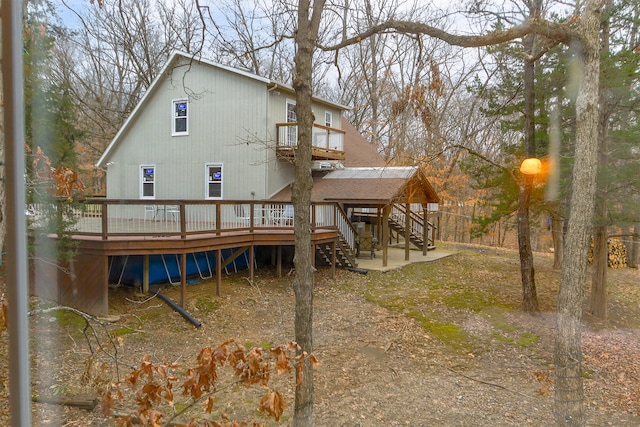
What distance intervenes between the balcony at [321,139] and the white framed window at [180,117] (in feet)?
8.66

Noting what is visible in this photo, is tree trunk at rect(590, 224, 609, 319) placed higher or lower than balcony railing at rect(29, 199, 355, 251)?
lower

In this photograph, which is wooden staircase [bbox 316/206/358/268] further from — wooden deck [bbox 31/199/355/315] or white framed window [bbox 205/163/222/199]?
white framed window [bbox 205/163/222/199]

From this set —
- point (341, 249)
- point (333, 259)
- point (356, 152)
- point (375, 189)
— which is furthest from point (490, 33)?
point (356, 152)

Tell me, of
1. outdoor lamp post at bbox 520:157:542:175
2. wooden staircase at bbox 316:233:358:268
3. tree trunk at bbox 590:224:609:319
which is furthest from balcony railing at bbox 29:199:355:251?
tree trunk at bbox 590:224:609:319

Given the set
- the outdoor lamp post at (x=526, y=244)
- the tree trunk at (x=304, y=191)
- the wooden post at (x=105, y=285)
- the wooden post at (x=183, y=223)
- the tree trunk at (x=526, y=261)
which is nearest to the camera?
the tree trunk at (x=304, y=191)

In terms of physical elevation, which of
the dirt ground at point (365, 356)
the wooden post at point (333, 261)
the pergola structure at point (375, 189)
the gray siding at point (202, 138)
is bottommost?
the dirt ground at point (365, 356)

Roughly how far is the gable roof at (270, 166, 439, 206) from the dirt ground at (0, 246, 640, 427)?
2505 mm

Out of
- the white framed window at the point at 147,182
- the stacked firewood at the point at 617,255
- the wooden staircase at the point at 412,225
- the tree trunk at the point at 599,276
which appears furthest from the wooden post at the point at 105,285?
the stacked firewood at the point at 617,255

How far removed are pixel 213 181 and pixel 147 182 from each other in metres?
2.21

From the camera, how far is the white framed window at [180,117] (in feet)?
36.3

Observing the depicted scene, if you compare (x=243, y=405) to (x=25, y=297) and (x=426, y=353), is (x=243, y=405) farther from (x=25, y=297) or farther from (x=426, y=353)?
(x=25, y=297)

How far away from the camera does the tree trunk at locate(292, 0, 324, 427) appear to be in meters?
3.45

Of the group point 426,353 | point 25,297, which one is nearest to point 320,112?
point 426,353

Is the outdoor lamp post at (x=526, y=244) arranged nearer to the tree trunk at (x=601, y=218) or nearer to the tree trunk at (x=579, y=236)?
the tree trunk at (x=601, y=218)
